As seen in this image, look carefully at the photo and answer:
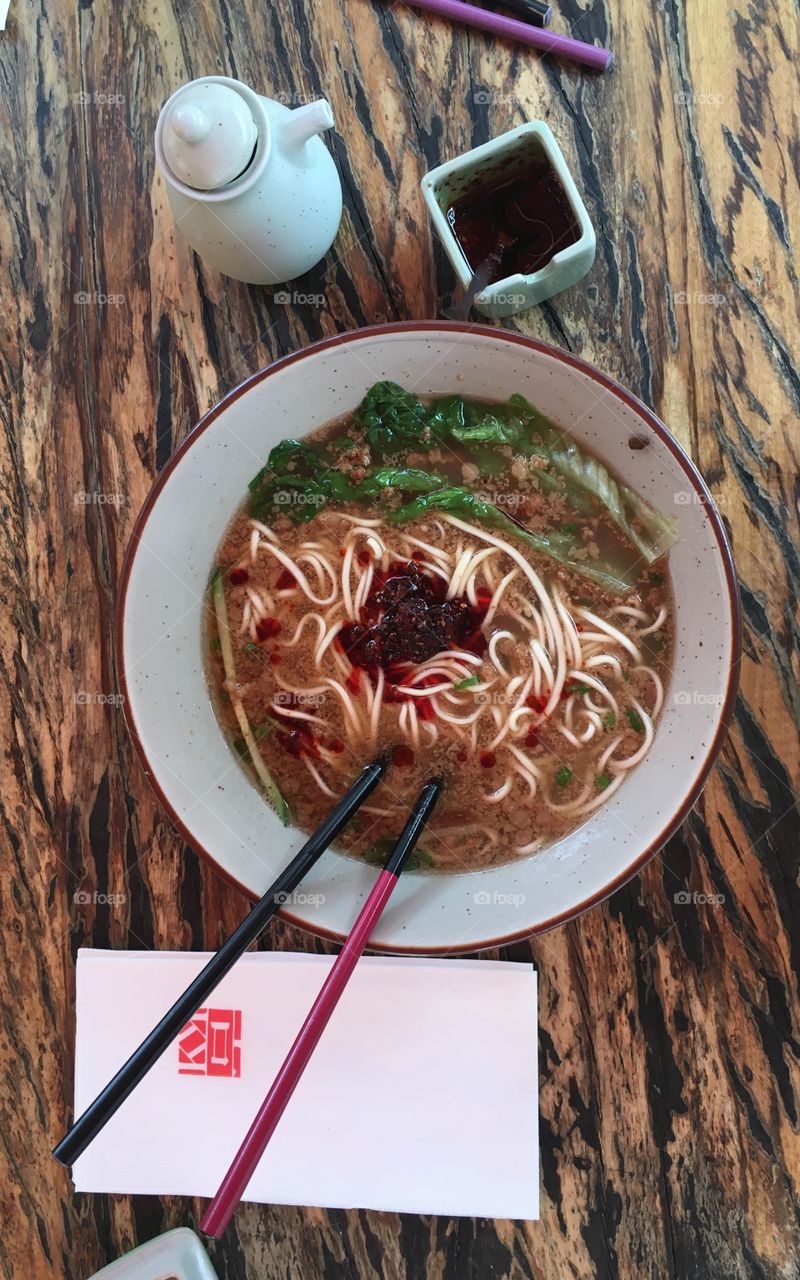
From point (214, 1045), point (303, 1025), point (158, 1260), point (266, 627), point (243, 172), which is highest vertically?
point (243, 172)

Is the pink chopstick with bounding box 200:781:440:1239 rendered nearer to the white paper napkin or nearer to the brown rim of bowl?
the brown rim of bowl

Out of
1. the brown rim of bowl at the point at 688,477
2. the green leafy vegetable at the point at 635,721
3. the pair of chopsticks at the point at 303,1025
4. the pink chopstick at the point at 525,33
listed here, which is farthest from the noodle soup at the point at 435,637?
the pink chopstick at the point at 525,33

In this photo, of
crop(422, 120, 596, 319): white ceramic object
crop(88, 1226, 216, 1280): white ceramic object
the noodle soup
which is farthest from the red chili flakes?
crop(88, 1226, 216, 1280): white ceramic object

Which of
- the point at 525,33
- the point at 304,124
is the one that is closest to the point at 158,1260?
the point at 304,124

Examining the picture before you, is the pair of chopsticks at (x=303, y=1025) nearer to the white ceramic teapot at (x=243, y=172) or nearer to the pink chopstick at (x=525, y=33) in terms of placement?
the white ceramic teapot at (x=243, y=172)

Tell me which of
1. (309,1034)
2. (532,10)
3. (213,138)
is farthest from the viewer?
(532,10)

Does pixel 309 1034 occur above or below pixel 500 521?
below

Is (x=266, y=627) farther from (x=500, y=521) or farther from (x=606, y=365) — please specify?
(x=606, y=365)
